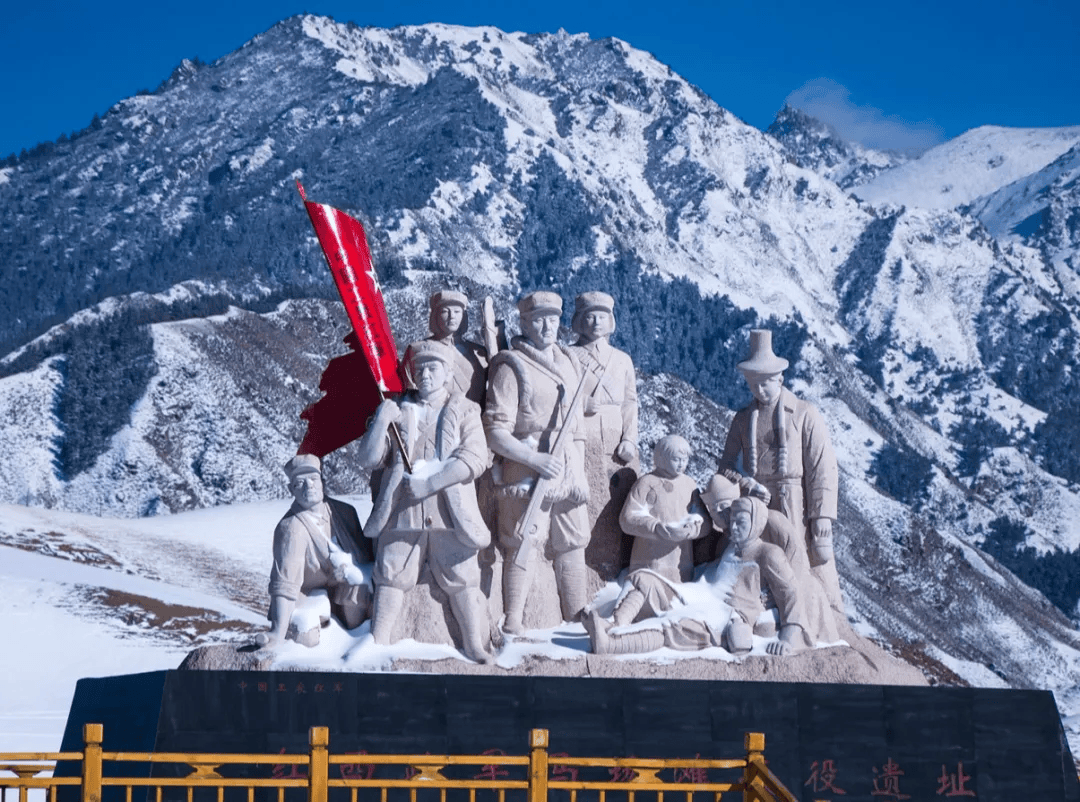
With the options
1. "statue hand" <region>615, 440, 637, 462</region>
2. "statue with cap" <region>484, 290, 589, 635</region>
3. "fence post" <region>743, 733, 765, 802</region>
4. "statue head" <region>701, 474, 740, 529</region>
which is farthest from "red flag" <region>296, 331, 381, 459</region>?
"fence post" <region>743, 733, 765, 802</region>

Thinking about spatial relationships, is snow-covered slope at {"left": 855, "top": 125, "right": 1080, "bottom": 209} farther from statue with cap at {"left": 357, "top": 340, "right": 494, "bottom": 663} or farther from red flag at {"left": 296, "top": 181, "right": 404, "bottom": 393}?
statue with cap at {"left": 357, "top": 340, "right": 494, "bottom": 663}

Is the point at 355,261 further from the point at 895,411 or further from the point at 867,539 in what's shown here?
the point at 895,411

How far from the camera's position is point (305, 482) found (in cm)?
1249

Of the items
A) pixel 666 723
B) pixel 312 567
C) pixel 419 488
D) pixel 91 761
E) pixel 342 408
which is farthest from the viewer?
pixel 342 408

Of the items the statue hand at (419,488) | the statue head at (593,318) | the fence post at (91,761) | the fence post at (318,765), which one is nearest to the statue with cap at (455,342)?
the statue head at (593,318)

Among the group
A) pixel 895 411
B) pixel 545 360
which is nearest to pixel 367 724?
pixel 545 360

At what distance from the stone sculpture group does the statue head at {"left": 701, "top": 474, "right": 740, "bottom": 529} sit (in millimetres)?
15

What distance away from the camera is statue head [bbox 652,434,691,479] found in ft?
42.9

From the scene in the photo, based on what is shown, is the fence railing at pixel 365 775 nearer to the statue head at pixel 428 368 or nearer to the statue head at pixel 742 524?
the statue head at pixel 742 524

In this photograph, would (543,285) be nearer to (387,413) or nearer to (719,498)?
(719,498)

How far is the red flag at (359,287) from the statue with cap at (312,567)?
0.91 meters

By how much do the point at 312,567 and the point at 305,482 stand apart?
60cm

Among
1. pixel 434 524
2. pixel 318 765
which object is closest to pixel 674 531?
pixel 434 524

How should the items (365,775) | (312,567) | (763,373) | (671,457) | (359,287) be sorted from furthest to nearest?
(763,373), (359,287), (671,457), (312,567), (365,775)
